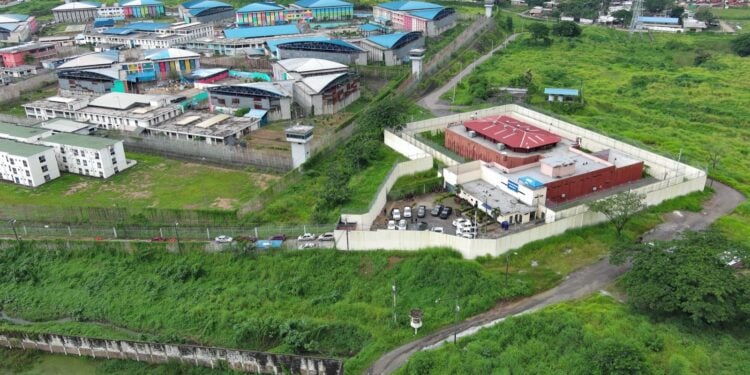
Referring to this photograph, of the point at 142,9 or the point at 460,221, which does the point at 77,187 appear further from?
the point at 142,9

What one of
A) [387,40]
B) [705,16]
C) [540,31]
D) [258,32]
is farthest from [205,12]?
[705,16]

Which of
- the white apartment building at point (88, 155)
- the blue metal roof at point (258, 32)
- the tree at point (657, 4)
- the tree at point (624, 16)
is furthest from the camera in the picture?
the tree at point (657, 4)

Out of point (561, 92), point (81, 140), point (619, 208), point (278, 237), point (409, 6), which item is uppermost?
point (409, 6)

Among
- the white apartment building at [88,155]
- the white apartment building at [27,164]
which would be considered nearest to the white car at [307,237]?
the white apartment building at [88,155]

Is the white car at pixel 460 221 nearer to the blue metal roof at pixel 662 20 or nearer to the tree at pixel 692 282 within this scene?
the tree at pixel 692 282

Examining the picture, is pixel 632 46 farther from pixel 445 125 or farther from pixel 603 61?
pixel 445 125

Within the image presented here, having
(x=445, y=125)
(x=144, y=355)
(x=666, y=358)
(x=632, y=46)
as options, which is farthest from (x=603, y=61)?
(x=144, y=355)

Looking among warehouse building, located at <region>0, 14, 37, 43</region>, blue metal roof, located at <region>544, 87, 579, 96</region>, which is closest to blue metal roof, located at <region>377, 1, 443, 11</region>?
blue metal roof, located at <region>544, 87, 579, 96</region>
